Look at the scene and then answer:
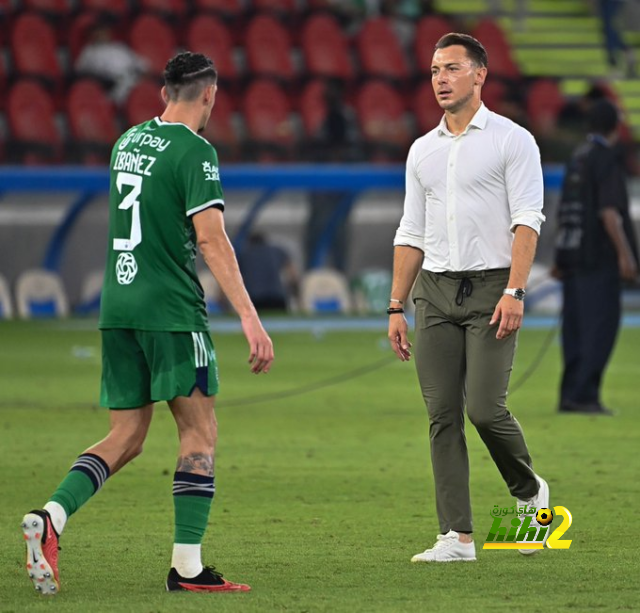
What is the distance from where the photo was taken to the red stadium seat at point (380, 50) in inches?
1087

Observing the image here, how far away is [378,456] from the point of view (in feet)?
32.3

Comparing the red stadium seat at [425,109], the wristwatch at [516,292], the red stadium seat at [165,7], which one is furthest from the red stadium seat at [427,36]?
the wristwatch at [516,292]

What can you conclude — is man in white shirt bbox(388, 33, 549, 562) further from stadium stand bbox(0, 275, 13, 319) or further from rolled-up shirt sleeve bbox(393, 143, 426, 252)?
stadium stand bbox(0, 275, 13, 319)

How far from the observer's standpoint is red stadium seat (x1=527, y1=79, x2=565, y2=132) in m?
26.6

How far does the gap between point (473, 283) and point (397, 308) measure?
0.40m

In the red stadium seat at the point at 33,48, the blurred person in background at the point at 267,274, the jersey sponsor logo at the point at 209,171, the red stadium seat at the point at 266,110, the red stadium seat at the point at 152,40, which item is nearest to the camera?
the jersey sponsor logo at the point at 209,171

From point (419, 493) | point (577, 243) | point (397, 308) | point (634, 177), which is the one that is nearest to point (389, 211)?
point (634, 177)

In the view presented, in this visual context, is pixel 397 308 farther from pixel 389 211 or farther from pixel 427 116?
pixel 427 116

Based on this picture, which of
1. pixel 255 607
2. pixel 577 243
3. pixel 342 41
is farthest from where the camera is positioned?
pixel 342 41

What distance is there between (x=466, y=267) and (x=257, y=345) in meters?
1.27

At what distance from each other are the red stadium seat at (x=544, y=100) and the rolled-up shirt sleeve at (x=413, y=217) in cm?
1976

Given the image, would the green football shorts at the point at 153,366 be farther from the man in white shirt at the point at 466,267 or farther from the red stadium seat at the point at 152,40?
the red stadium seat at the point at 152,40

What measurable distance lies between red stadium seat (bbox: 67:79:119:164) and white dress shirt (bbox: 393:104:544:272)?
16267 mm

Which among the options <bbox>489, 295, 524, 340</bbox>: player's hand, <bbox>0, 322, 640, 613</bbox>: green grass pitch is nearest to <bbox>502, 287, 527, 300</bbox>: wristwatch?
<bbox>489, 295, 524, 340</bbox>: player's hand
